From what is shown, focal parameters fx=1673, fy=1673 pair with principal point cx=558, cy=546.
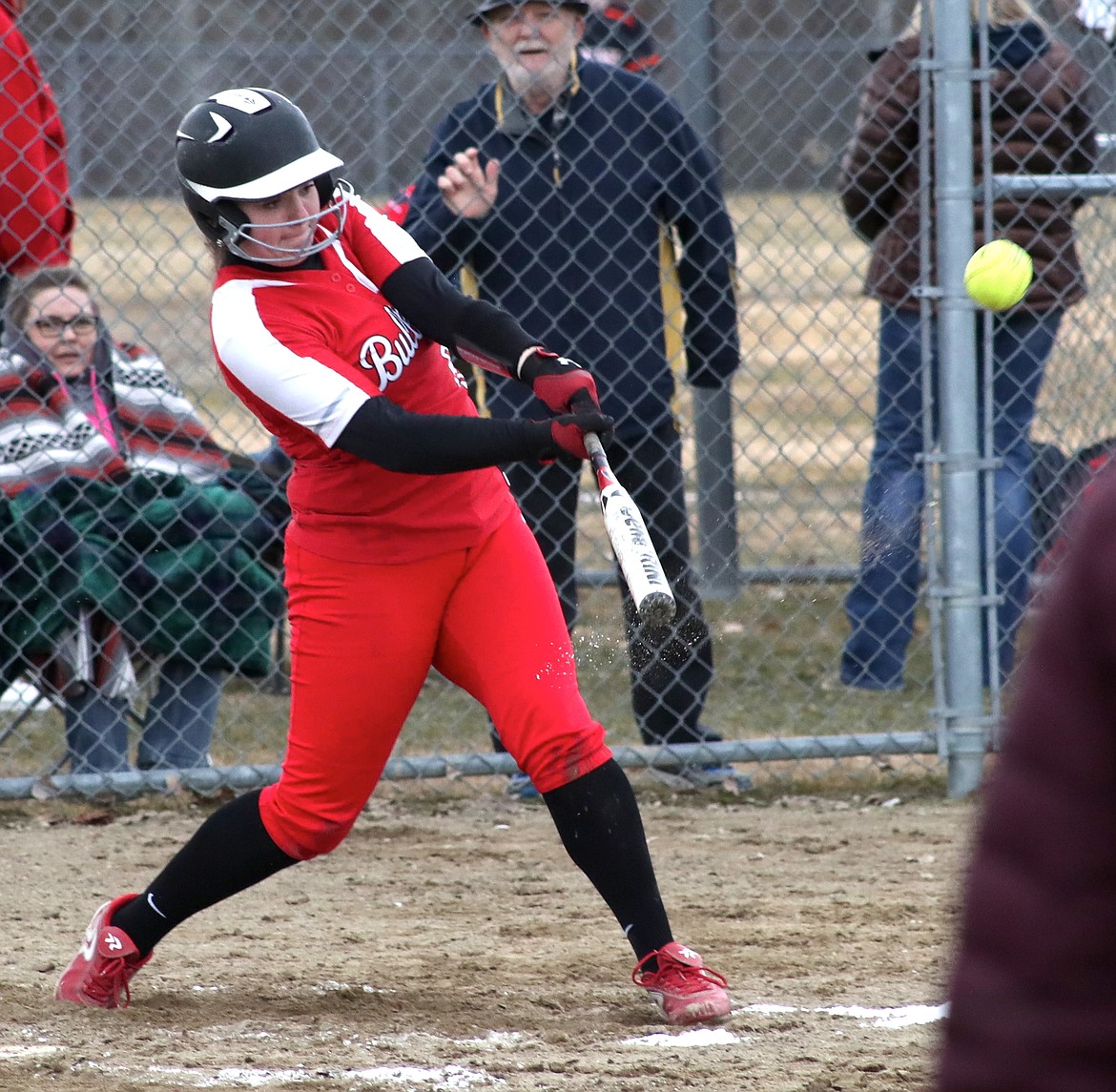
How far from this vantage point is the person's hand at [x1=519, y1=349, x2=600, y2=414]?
9.73 feet

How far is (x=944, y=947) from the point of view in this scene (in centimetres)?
360

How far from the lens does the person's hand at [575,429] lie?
2844mm

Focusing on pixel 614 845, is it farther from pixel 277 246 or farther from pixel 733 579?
pixel 733 579

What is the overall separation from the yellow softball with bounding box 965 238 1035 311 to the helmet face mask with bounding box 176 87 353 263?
177cm

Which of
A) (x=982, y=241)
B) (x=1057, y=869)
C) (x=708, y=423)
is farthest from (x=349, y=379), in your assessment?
(x=708, y=423)

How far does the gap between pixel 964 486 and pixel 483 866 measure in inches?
66.4

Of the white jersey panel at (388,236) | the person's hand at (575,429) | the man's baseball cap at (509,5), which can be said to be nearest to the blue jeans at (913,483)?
the man's baseball cap at (509,5)

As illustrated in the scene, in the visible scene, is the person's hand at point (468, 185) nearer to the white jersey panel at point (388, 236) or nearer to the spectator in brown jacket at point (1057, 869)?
the white jersey panel at point (388, 236)

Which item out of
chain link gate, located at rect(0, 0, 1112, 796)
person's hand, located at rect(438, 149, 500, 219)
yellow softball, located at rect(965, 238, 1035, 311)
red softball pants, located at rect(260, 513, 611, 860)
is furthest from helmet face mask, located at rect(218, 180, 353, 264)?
yellow softball, located at rect(965, 238, 1035, 311)

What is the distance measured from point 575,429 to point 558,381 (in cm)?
18

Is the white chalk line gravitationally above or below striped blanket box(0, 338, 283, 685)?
above

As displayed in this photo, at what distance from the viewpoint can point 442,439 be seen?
2.87 m

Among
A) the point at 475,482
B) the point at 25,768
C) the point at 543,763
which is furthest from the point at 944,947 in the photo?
the point at 25,768

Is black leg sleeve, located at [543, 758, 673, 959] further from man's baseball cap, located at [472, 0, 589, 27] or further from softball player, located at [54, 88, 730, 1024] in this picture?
man's baseball cap, located at [472, 0, 589, 27]
